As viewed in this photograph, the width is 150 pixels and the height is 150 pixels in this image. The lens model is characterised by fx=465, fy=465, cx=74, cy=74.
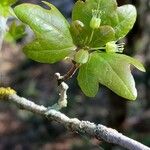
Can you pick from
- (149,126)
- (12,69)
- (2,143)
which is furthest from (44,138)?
(12,69)

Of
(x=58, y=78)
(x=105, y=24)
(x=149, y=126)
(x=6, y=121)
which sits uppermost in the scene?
(x=105, y=24)

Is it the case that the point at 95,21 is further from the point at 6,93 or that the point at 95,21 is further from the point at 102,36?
the point at 6,93

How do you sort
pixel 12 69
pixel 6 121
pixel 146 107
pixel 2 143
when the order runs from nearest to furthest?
pixel 146 107 → pixel 2 143 → pixel 6 121 → pixel 12 69

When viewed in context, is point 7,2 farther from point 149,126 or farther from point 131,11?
point 149,126

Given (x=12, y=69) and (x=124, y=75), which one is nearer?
(x=124, y=75)

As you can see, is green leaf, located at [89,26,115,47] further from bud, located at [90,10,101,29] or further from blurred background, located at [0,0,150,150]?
blurred background, located at [0,0,150,150]

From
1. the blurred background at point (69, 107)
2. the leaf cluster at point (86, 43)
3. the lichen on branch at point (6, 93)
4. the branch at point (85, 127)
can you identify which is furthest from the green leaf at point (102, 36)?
the blurred background at point (69, 107)

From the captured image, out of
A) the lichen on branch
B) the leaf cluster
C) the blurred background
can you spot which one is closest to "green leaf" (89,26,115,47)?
the leaf cluster
